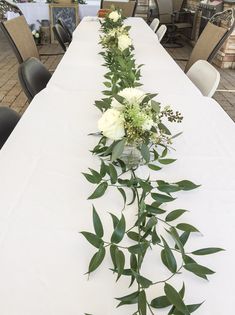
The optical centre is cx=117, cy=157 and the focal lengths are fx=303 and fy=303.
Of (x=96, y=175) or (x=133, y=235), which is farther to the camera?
(x=96, y=175)

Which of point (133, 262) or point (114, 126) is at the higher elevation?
point (114, 126)

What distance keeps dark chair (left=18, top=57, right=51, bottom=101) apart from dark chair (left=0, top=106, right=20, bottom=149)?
379mm

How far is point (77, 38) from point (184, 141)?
207 centimetres

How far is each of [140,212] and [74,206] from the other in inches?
7.5

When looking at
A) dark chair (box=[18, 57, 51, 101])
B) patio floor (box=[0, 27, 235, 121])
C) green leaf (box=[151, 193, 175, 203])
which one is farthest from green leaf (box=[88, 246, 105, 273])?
patio floor (box=[0, 27, 235, 121])

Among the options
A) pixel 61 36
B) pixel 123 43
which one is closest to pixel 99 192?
pixel 123 43

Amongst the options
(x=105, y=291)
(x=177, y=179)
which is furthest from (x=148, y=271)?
(x=177, y=179)

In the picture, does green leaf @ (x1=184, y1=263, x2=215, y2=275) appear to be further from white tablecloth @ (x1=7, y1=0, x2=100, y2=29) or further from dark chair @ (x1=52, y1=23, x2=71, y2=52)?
white tablecloth @ (x1=7, y1=0, x2=100, y2=29)

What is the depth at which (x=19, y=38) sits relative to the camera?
92.8 inches

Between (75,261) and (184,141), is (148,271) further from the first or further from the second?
(184,141)

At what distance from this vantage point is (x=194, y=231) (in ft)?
2.46

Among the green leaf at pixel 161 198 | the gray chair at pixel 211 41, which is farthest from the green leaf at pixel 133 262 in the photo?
the gray chair at pixel 211 41

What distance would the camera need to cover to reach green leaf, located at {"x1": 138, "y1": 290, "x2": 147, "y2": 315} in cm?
55

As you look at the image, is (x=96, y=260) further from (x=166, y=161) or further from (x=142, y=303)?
(x=166, y=161)
